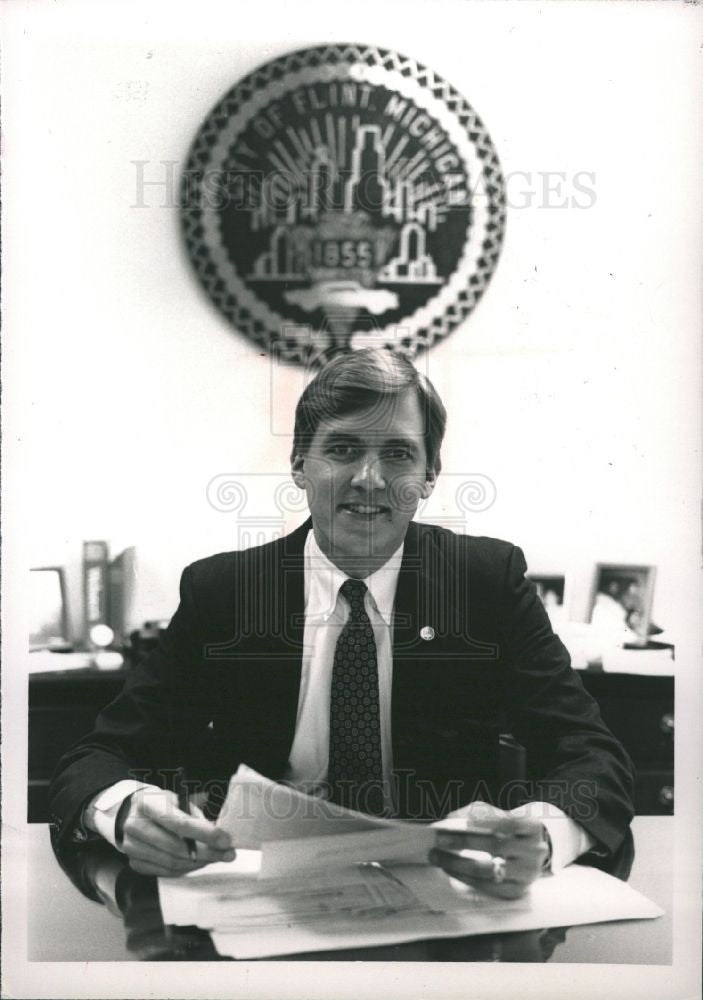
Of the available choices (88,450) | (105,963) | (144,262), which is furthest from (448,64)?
(105,963)

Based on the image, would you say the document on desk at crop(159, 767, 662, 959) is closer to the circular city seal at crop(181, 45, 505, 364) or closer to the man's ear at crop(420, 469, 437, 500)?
the man's ear at crop(420, 469, 437, 500)

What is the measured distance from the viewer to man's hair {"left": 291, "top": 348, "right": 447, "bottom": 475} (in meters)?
1.42

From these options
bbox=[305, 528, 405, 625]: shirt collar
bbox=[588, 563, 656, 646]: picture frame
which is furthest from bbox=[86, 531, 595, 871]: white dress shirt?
bbox=[588, 563, 656, 646]: picture frame

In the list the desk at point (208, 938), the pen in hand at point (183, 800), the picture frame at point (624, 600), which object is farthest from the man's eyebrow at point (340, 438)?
the desk at point (208, 938)

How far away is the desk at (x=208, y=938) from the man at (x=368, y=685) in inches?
2.0

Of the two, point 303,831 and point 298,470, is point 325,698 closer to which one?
point 303,831

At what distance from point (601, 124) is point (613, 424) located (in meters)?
0.37

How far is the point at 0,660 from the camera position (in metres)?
1.48

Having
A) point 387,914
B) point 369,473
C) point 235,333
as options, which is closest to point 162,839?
point 387,914

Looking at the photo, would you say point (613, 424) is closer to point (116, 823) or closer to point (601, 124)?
point (601, 124)

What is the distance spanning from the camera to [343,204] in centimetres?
144

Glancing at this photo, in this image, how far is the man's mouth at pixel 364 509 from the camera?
4.67 ft

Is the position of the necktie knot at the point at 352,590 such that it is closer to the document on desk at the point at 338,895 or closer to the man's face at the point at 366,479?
the man's face at the point at 366,479

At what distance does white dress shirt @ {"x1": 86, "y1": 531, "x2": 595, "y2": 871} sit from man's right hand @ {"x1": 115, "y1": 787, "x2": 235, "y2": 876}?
0.02 m
